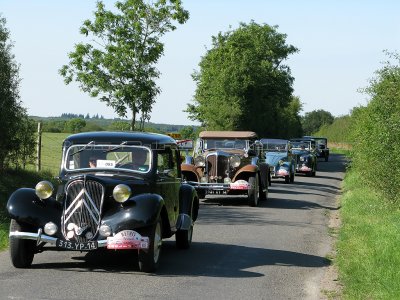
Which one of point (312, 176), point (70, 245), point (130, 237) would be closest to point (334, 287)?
point (130, 237)

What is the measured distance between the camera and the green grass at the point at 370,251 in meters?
9.59

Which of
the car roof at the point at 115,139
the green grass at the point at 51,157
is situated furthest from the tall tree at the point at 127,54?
the car roof at the point at 115,139

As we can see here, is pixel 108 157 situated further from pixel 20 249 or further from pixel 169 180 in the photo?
pixel 20 249

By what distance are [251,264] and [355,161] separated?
55.5 ft

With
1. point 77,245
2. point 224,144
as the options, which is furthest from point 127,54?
point 77,245

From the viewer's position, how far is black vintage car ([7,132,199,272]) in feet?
33.6

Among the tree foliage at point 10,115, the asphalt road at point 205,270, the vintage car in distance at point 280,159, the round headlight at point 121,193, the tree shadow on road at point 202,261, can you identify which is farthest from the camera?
the vintage car in distance at point 280,159

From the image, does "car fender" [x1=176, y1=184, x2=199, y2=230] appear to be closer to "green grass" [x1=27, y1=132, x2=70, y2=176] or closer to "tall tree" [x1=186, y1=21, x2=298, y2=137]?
"green grass" [x1=27, y1=132, x2=70, y2=176]

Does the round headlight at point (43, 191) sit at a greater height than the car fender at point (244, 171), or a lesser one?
greater

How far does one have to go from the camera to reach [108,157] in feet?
38.3

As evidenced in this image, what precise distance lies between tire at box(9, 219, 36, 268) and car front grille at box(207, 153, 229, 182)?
12.3 metres

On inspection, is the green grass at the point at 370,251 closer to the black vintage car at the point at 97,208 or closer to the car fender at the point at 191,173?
the black vintage car at the point at 97,208

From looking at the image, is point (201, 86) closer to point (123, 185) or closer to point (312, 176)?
point (312, 176)

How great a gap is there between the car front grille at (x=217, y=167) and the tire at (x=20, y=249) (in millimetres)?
12257
